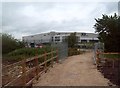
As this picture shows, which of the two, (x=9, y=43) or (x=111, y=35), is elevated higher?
(x=111, y=35)

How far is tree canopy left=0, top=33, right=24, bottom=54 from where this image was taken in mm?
36369

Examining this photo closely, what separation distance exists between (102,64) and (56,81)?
7167 millimetres

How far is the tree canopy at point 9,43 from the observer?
119 ft

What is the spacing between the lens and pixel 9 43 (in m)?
38.4

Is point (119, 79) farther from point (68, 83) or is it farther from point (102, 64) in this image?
point (102, 64)

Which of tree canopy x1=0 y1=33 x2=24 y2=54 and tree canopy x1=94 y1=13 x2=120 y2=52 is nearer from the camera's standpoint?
tree canopy x1=94 y1=13 x2=120 y2=52

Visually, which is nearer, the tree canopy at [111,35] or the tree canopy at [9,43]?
the tree canopy at [111,35]

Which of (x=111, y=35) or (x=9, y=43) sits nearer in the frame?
(x=111, y=35)

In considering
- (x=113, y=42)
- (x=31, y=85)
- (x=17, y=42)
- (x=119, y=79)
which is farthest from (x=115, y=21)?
(x=31, y=85)

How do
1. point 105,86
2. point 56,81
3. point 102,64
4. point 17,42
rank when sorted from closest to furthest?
point 105,86, point 56,81, point 102,64, point 17,42

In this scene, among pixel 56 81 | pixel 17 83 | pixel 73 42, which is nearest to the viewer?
pixel 17 83

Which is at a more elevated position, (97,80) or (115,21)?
(115,21)

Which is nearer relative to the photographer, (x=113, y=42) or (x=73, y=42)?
(x=113, y=42)

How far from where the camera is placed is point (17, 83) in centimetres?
981
